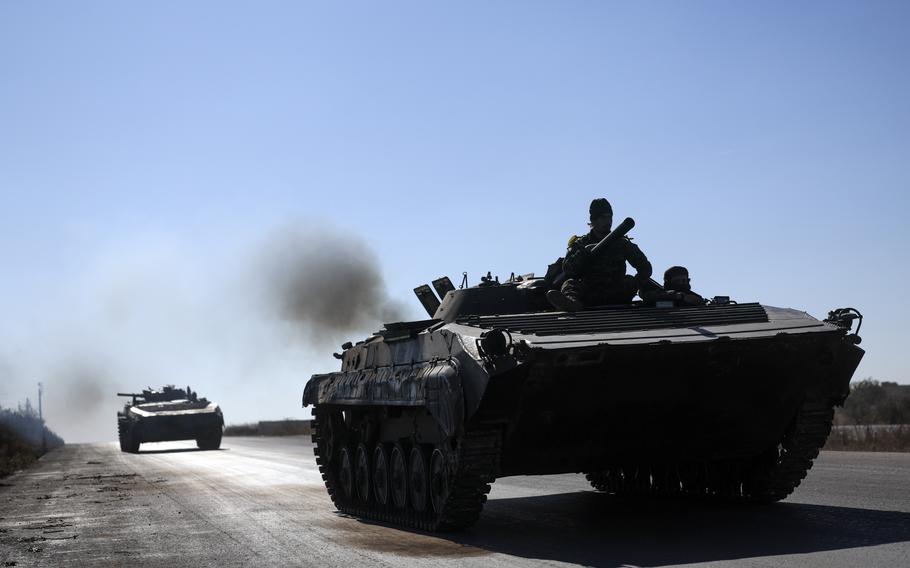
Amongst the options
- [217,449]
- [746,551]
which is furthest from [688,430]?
[217,449]

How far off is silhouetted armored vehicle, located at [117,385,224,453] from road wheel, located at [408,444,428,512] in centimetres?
2850

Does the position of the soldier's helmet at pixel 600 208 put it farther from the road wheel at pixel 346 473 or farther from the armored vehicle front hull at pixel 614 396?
the road wheel at pixel 346 473

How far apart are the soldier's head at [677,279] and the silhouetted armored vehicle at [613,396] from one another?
0.58m

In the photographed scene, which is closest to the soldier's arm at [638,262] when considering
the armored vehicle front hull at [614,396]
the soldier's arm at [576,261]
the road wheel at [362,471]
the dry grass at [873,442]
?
the soldier's arm at [576,261]

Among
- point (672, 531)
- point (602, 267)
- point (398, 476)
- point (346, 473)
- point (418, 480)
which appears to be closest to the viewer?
point (672, 531)

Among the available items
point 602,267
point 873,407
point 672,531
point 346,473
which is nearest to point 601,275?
point 602,267

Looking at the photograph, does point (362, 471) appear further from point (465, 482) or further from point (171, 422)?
point (171, 422)

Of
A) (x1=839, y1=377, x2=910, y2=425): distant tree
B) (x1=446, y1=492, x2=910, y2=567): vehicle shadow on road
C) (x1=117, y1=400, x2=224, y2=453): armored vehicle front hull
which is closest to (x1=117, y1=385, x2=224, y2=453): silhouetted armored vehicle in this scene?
(x1=117, y1=400, x2=224, y2=453): armored vehicle front hull

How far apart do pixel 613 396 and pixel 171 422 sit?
31487 millimetres

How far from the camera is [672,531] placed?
1192 centimetres

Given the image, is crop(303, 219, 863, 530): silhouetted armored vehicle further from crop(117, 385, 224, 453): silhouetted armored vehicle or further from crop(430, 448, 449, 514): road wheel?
crop(117, 385, 224, 453): silhouetted armored vehicle

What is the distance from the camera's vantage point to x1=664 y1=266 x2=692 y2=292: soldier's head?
1488cm

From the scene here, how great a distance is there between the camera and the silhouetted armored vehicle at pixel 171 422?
4150 cm

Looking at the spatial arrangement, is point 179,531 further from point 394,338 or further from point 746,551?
point 746,551
